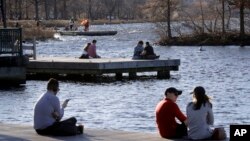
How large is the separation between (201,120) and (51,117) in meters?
3.26

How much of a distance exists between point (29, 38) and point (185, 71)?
139 feet

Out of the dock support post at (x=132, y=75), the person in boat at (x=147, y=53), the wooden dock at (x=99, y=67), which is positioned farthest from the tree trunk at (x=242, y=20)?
the dock support post at (x=132, y=75)

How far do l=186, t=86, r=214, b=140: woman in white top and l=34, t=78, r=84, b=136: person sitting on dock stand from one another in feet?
8.54

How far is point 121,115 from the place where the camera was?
89.4ft

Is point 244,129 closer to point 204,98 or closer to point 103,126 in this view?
point 204,98

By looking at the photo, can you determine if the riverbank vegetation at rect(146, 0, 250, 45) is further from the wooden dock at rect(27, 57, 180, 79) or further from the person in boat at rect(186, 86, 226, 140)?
the person in boat at rect(186, 86, 226, 140)

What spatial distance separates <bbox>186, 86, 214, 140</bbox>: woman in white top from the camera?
15.7 metres

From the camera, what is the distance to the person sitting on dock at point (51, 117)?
1650cm

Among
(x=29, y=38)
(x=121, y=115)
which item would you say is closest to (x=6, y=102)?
(x=121, y=115)

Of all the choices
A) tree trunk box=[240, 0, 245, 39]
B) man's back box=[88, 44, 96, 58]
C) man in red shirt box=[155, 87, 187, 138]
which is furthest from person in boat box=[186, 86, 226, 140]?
tree trunk box=[240, 0, 245, 39]

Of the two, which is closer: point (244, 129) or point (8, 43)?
point (244, 129)

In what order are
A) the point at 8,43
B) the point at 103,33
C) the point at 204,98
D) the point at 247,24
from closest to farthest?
the point at 204,98 → the point at 8,43 → the point at 247,24 → the point at 103,33

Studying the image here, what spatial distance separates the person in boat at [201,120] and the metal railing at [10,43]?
904 inches

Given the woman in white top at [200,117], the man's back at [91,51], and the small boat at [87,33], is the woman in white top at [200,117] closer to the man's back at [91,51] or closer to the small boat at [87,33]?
the man's back at [91,51]
